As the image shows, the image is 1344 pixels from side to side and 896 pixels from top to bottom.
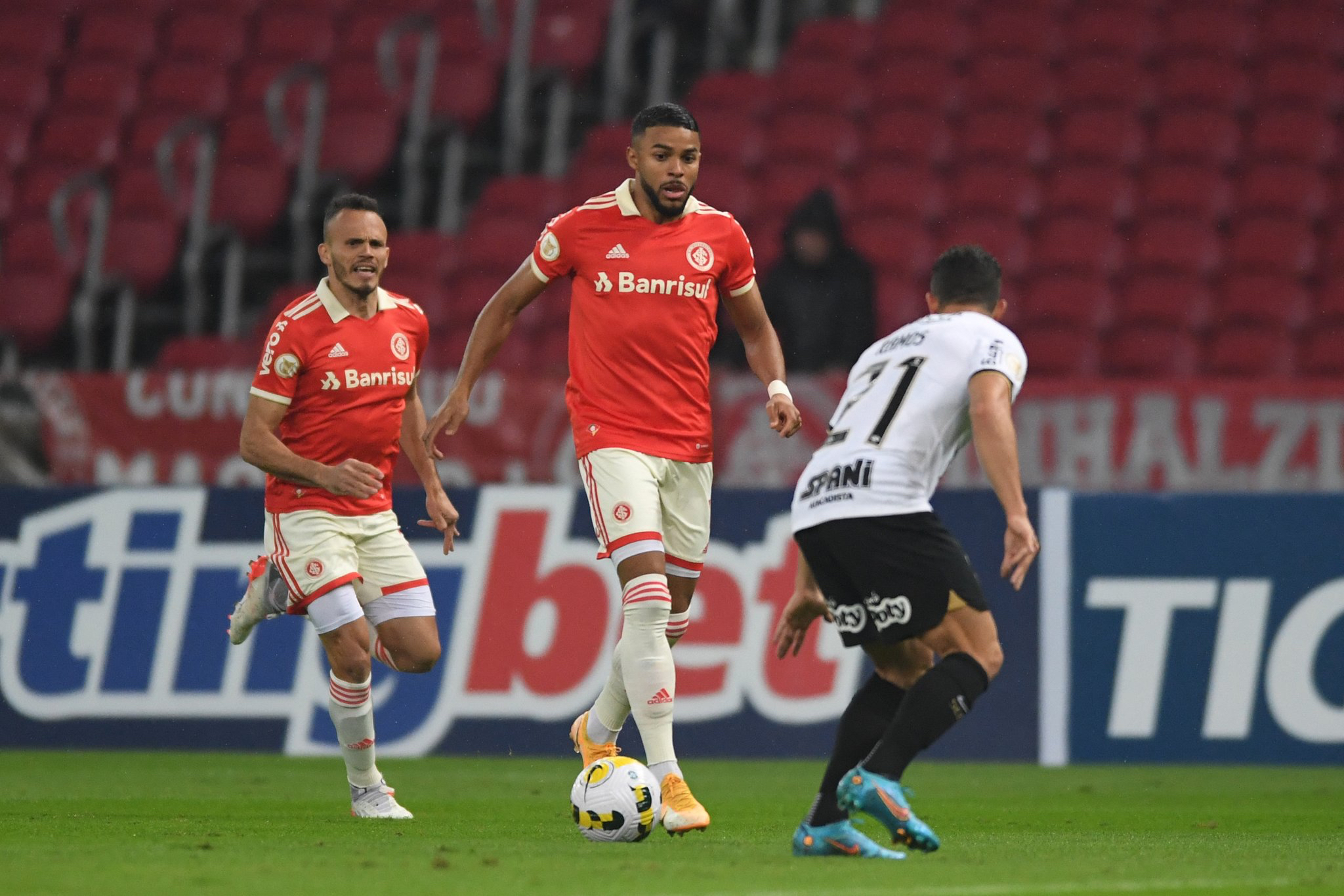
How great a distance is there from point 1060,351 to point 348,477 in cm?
694

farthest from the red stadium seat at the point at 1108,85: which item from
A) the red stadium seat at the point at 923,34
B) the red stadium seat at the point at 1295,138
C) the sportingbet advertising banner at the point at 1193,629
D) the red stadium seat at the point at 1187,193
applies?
the sportingbet advertising banner at the point at 1193,629

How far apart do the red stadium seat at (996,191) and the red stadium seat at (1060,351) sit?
138 cm

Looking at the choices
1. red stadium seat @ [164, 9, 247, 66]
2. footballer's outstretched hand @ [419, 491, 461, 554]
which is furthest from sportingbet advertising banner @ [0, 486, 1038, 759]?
red stadium seat @ [164, 9, 247, 66]

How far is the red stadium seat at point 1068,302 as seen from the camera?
518 inches

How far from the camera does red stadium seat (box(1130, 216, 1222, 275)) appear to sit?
13.6 metres

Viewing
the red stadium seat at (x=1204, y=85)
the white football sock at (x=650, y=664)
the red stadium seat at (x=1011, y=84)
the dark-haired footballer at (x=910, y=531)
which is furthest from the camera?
the red stadium seat at (x=1011, y=84)

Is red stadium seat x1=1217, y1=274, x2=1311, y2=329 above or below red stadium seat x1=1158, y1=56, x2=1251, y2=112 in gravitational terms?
below

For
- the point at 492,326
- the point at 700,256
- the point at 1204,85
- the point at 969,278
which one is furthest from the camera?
the point at 1204,85

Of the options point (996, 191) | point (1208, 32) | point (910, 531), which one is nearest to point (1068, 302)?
point (996, 191)

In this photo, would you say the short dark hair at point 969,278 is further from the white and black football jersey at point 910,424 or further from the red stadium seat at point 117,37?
the red stadium seat at point 117,37

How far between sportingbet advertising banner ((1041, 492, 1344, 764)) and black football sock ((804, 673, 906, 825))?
15.3ft

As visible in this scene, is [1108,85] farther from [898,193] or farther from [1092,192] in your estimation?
[898,193]

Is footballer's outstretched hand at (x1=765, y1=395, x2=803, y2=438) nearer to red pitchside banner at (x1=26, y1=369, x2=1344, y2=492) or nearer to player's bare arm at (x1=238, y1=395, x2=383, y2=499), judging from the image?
player's bare arm at (x1=238, y1=395, x2=383, y2=499)

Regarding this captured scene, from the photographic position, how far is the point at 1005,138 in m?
14.6
